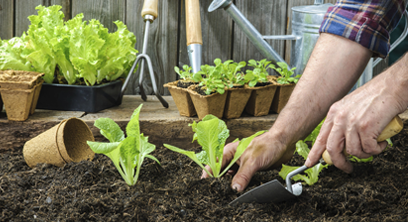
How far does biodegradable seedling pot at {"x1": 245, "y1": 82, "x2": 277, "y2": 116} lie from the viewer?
1.21 metres

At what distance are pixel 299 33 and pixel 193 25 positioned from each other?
427mm

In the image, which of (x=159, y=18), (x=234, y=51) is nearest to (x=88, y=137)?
(x=159, y=18)

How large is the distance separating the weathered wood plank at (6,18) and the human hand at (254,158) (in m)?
1.20

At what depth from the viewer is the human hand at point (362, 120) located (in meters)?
0.65

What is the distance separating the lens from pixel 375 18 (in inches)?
33.0

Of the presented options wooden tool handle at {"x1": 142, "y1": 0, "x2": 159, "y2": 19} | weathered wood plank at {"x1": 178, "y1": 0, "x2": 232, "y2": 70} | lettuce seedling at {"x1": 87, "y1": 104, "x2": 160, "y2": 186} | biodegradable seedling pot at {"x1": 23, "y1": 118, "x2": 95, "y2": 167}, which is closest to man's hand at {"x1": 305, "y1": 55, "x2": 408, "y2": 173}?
lettuce seedling at {"x1": 87, "y1": 104, "x2": 160, "y2": 186}

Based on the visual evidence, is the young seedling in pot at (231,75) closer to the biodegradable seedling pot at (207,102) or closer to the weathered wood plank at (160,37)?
the biodegradable seedling pot at (207,102)

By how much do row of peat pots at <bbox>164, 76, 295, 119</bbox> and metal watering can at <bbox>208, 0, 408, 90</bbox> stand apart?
16 cm

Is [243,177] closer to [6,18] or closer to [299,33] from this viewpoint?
[299,33]

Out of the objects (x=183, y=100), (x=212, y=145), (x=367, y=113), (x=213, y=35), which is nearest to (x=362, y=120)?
(x=367, y=113)

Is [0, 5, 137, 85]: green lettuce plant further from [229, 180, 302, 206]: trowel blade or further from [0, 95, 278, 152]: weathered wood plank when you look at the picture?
[229, 180, 302, 206]: trowel blade

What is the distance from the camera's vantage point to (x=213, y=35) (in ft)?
5.46

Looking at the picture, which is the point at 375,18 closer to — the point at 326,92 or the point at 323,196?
the point at 326,92

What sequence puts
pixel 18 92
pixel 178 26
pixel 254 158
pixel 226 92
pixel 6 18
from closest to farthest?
1. pixel 254 158
2. pixel 18 92
3. pixel 226 92
4. pixel 6 18
5. pixel 178 26
